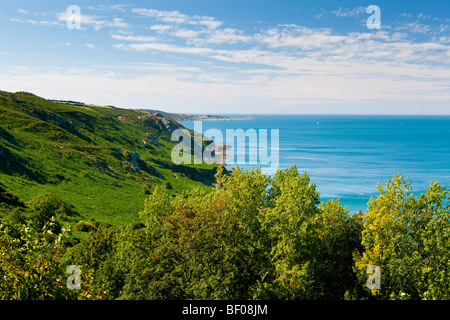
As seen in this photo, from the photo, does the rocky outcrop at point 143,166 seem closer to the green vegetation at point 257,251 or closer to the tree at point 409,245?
the green vegetation at point 257,251

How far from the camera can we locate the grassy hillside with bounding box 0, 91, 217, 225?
60.8 meters

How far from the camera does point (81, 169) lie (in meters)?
83.9

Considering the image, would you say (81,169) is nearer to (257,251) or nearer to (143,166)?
(143,166)

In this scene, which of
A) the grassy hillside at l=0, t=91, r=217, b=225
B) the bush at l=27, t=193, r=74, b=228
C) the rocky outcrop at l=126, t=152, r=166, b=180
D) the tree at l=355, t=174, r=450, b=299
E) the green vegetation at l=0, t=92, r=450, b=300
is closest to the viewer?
the green vegetation at l=0, t=92, r=450, b=300

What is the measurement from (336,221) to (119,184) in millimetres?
70739

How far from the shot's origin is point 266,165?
19288cm

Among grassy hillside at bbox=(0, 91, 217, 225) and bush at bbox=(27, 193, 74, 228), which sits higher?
grassy hillside at bbox=(0, 91, 217, 225)

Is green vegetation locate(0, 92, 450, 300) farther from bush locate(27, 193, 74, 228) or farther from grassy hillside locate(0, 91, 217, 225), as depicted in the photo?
grassy hillside locate(0, 91, 217, 225)

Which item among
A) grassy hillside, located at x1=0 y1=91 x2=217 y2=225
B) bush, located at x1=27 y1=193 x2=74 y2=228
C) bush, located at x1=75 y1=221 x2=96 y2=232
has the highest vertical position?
grassy hillside, located at x1=0 y1=91 x2=217 y2=225

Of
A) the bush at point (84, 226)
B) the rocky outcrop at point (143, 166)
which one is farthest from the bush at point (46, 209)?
the rocky outcrop at point (143, 166)

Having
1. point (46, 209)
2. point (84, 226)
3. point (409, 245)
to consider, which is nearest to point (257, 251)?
point (409, 245)

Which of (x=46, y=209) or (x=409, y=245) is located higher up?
(x=46, y=209)

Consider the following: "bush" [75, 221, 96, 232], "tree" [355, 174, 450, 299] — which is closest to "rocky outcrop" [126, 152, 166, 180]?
"bush" [75, 221, 96, 232]

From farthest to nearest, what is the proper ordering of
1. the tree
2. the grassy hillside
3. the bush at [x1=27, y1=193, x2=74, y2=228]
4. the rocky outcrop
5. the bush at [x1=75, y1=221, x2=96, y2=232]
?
the rocky outcrop
the grassy hillside
the bush at [x1=75, y1=221, x2=96, y2=232]
the bush at [x1=27, y1=193, x2=74, y2=228]
the tree
